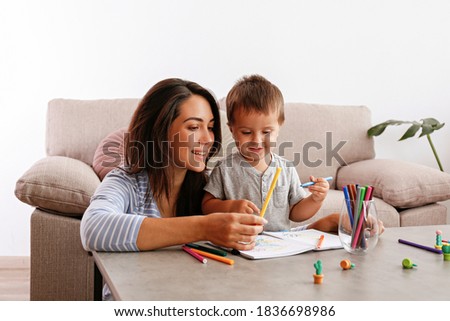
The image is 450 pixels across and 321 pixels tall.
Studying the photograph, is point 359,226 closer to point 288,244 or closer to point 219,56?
point 288,244

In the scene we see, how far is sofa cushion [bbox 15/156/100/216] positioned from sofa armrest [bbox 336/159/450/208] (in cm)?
138

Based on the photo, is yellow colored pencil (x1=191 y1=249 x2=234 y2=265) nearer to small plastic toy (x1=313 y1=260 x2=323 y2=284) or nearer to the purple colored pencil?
small plastic toy (x1=313 y1=260 x2=323 y2=284)

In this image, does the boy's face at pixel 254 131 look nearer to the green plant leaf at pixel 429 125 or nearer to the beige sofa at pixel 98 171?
the beige sofa at pixel 98 171

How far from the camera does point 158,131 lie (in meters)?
1.51

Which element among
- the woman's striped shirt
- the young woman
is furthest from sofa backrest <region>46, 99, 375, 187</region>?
the woman's striped shirt

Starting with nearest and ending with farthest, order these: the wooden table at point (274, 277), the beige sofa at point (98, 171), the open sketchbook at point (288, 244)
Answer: the wooden table at point (274, 277)
the open sketchbook at point (288, 244)
the beige sofa at point (98, 171)

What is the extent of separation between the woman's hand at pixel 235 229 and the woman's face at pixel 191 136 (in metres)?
0.31

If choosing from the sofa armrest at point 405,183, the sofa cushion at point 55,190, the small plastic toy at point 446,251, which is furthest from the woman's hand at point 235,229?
the sofa armrest at point 405,183

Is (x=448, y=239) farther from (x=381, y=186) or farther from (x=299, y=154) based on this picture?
(x=299, y=154)

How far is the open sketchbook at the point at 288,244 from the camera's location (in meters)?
1.21

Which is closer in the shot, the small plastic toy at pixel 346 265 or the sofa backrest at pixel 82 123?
the small plastic toy at pixel 346 265

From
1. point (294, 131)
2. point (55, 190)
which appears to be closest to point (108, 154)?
point (55, 190)

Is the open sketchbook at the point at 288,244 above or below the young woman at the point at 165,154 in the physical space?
below

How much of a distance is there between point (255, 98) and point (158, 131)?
32 cm
